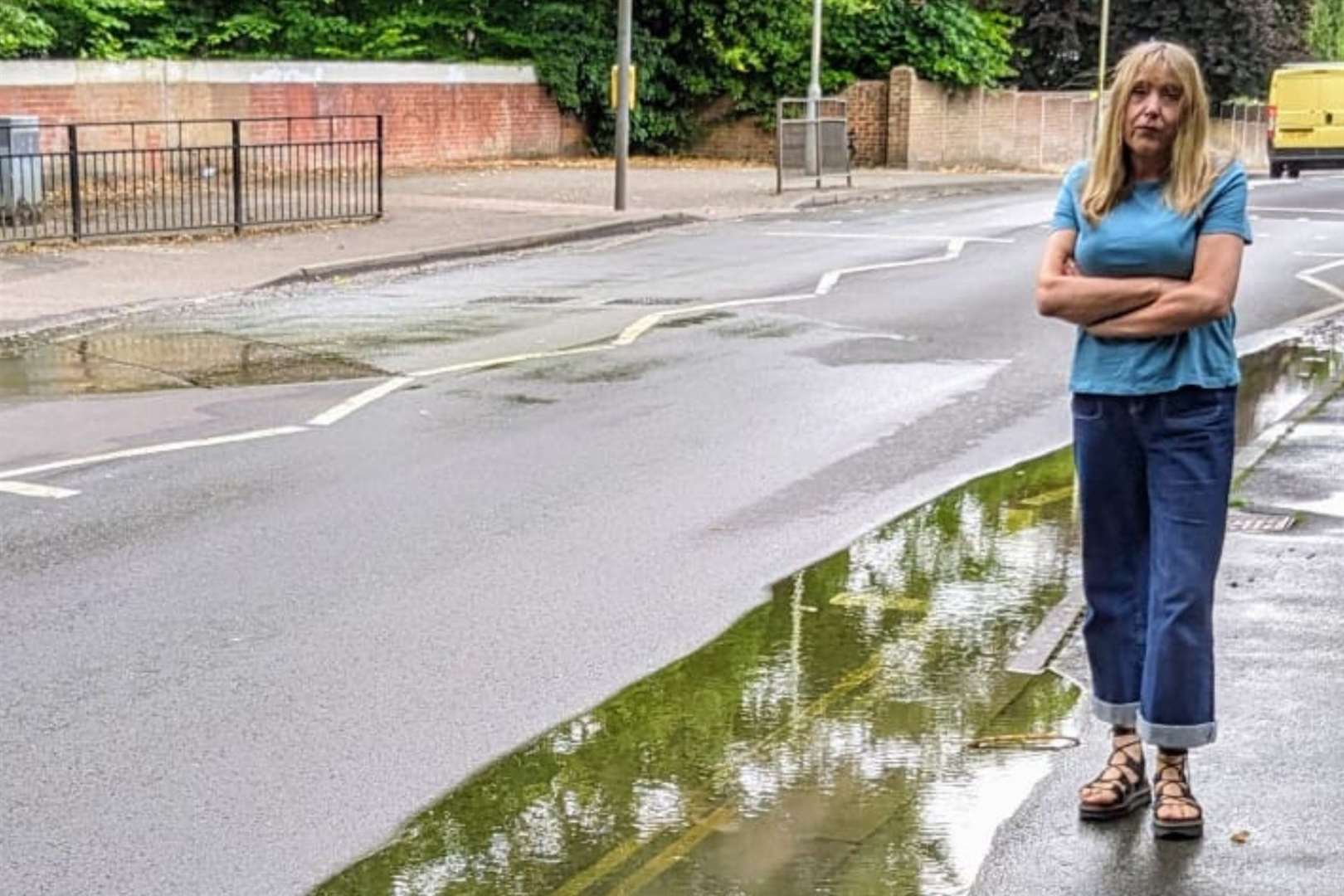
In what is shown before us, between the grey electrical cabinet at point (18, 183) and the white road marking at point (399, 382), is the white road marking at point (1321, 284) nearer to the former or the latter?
the white road marking at point (399, 382)

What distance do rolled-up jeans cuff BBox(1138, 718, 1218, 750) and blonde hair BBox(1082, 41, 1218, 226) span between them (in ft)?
4.11

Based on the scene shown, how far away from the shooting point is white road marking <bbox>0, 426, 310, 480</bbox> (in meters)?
9.61

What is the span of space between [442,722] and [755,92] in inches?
1463

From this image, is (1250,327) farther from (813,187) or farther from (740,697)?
(813,187)

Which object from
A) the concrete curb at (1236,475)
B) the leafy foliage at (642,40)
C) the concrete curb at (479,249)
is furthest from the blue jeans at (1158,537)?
the leafy foliage at (642,40)

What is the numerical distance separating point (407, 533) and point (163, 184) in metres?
16.1

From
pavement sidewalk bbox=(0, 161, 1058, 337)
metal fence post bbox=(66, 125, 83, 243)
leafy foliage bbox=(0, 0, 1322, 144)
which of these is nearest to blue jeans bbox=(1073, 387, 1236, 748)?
pavement sidewalk bbox=(0, 161, 1058, 337)

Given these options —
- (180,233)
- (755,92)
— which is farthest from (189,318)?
(755,92)

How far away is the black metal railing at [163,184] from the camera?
20766mm

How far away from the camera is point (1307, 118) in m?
42.7

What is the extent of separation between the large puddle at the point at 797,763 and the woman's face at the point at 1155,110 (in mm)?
1704

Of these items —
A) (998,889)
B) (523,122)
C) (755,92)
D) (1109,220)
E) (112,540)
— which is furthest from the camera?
(755,92)

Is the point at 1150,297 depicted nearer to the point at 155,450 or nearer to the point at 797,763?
the point at 797,763

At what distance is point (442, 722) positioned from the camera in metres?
5.97
